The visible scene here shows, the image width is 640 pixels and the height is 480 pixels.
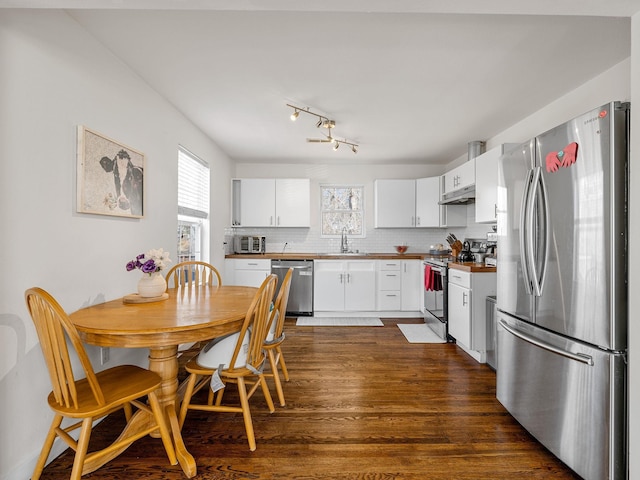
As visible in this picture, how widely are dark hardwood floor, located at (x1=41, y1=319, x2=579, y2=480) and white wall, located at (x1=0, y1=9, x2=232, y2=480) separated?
1.49 feet

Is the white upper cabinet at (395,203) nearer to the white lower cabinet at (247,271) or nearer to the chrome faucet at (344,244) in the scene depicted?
the chrome faucet at (344,244)

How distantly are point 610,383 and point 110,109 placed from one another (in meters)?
3.17

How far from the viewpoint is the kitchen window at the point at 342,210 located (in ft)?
17.7

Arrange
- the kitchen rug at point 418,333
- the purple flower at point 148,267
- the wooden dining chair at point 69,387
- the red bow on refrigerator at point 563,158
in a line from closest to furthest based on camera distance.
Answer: the wooden dining chair at point 69,387 < the red bow on refrigerator at point 563,158 < the purple flower at point 148,267 < the kitchen rug at point 418,333

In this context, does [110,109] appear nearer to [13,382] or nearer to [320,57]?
[320,57]

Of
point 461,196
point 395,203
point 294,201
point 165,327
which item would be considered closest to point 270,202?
point 294,201

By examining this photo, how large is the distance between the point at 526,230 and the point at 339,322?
2957 mm

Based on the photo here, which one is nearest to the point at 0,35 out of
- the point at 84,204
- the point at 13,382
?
the point at 84,204

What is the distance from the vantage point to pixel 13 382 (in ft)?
5.05

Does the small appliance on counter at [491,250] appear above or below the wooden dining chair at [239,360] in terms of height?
above

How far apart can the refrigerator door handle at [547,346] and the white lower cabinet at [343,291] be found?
2532mm

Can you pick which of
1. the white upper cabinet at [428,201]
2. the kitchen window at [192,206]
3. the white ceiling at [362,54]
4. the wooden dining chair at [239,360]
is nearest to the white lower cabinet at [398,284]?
the white upper cabinet at [428,201]

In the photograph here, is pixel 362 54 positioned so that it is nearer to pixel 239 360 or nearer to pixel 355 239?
pixel 239 360

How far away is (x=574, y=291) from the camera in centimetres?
159
